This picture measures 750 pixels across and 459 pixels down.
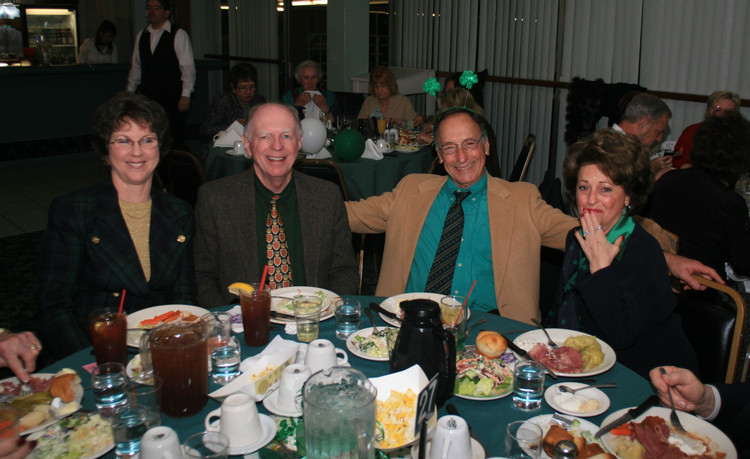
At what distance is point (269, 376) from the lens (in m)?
1.44

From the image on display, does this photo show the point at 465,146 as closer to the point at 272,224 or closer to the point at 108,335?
the point at 272,224

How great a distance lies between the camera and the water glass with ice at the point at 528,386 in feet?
4.72

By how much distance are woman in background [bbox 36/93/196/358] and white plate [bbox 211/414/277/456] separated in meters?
0.96

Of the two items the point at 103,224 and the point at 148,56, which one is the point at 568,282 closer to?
the point at 103,224

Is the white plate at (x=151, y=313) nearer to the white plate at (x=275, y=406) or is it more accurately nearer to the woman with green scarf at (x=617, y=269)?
the white plate at (x=275, y=406)

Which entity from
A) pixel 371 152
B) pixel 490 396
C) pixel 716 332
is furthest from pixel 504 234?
pixel 371 152

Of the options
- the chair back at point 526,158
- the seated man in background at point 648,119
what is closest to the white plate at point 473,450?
the seated man in background at point 648,119

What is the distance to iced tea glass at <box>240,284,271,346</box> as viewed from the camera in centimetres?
171

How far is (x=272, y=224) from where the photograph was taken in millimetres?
2428

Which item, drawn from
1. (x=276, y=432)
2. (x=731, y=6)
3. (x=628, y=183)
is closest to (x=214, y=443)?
(x=276, y=432)

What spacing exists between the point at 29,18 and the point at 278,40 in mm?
4775

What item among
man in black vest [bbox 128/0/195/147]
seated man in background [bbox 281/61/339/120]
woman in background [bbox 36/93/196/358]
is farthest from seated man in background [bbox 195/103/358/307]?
man in black vest [bbox 128/0/195/147]

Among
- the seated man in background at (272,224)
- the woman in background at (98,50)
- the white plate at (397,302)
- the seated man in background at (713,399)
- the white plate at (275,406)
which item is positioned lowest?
the seated man in background at (713,399)

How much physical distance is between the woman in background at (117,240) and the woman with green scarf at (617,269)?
53.8 inches
